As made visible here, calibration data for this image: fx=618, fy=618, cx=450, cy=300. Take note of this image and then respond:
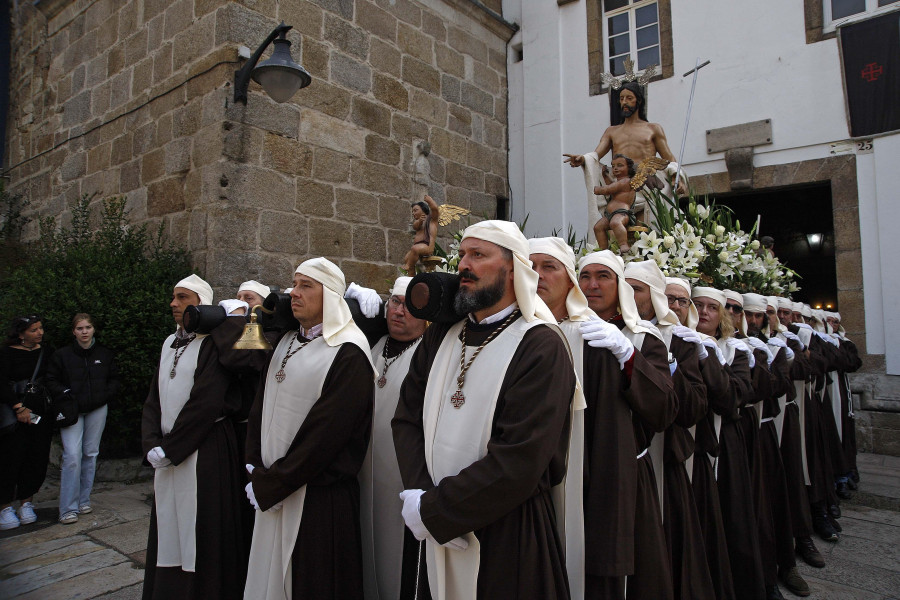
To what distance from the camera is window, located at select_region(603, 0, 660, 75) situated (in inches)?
381

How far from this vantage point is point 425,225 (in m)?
5.62

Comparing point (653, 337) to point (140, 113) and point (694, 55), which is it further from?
point (694, 55)

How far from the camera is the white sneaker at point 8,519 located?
4933 mm

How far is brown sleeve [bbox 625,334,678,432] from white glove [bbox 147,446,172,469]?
7.90 feet

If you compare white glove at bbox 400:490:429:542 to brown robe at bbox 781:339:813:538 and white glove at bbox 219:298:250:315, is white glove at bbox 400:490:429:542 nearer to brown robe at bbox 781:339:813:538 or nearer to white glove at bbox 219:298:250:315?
white glove at bbox 219:298:250:315

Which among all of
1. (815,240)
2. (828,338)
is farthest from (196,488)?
(815,240)

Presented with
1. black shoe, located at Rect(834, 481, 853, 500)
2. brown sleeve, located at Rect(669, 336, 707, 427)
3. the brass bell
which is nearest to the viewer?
the brass bell

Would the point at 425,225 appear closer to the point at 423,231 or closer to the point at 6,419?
the point at 423,231

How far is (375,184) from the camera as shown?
308 inches

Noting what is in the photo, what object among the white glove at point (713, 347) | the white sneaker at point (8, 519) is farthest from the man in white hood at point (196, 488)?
the white glove at point (713, 347)

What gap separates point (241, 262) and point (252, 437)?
146 inches

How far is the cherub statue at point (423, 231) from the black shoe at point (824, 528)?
404 centimetres

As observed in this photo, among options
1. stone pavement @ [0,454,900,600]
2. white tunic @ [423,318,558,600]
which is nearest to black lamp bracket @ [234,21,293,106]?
stone pavement @ [0,454,900,600]

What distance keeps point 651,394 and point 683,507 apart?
Answer: 2.90ft
